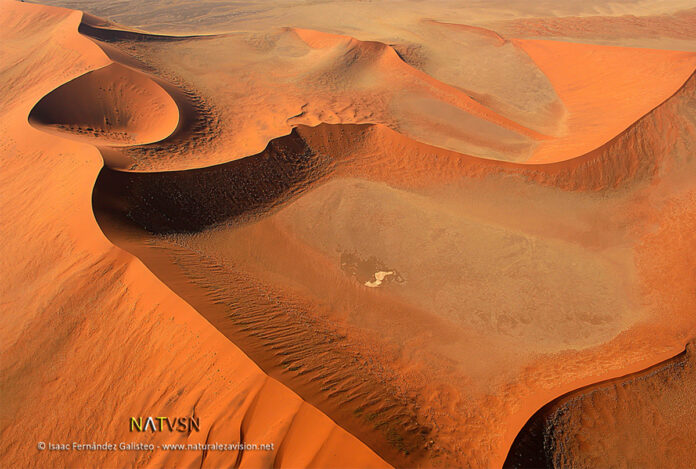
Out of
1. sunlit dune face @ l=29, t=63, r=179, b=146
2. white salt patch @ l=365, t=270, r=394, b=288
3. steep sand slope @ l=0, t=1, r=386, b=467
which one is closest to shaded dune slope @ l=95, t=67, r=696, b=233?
steep sand slope @ l=0, t=1, r=386, b=467

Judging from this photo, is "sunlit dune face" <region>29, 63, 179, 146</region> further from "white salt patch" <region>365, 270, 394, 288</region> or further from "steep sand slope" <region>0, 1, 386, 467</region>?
"white salt patch" <region>365, 270, 394, 288</region>

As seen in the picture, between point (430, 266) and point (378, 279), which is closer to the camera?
point (378, 279)

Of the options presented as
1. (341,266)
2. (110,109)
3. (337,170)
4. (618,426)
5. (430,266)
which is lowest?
(618,426)

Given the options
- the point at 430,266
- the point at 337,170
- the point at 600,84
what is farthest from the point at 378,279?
the point at 600,84

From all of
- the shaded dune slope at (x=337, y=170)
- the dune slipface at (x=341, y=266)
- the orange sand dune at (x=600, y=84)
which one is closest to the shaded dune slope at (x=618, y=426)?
the dune slipface at (x=341, y=266)

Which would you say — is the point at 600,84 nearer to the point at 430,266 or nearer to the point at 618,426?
the point at 430,266

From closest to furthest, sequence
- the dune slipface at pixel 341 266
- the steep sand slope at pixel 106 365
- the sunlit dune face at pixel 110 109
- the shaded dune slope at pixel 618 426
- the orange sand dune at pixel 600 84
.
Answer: the steep sand slope at pixel 106 365
the shaded dune slope at pixel 618 426
the dune slipface at pixel 341 266
the sunlit dune face at pixel 110 109
the orange sand dune at pixel 600 84

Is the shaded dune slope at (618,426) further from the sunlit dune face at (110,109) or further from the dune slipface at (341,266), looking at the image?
the sunlit dune face at (110,109)
